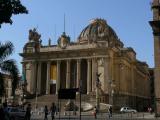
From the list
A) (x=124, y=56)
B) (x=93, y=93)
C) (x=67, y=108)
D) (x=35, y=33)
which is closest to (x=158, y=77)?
(x=67, y=108)

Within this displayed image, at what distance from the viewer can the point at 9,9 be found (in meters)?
19.4

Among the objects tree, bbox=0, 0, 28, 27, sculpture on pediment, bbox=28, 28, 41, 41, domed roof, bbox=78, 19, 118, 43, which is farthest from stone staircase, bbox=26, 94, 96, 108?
tree, bbox=0, 0, 28, 27

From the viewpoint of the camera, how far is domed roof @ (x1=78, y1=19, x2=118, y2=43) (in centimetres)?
9653

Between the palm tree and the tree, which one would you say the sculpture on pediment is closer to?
the palm tree

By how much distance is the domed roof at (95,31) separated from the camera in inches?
3800

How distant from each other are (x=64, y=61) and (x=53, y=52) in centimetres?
342

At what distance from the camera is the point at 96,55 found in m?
86.7

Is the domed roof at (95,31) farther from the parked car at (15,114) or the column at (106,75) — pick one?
the parked car at (15,114)

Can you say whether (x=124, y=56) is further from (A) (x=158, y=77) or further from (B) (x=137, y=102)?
(A) (x=158, y=77)

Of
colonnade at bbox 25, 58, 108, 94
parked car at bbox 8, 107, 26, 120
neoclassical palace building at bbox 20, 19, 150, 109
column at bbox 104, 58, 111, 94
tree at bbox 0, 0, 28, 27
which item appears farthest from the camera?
colonnade at bbox 25, 58, 108, 94

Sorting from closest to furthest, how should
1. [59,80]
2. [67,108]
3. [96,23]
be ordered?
[67,108] < [59,80] < [96,23]

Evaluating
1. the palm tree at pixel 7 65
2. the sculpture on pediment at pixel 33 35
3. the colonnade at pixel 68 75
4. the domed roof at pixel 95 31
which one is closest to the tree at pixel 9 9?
the palm tree at pixel 7 65

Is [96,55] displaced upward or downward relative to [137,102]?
upward

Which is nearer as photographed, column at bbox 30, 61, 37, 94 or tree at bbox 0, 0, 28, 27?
tree at bbox 0, 0, 28, 27
